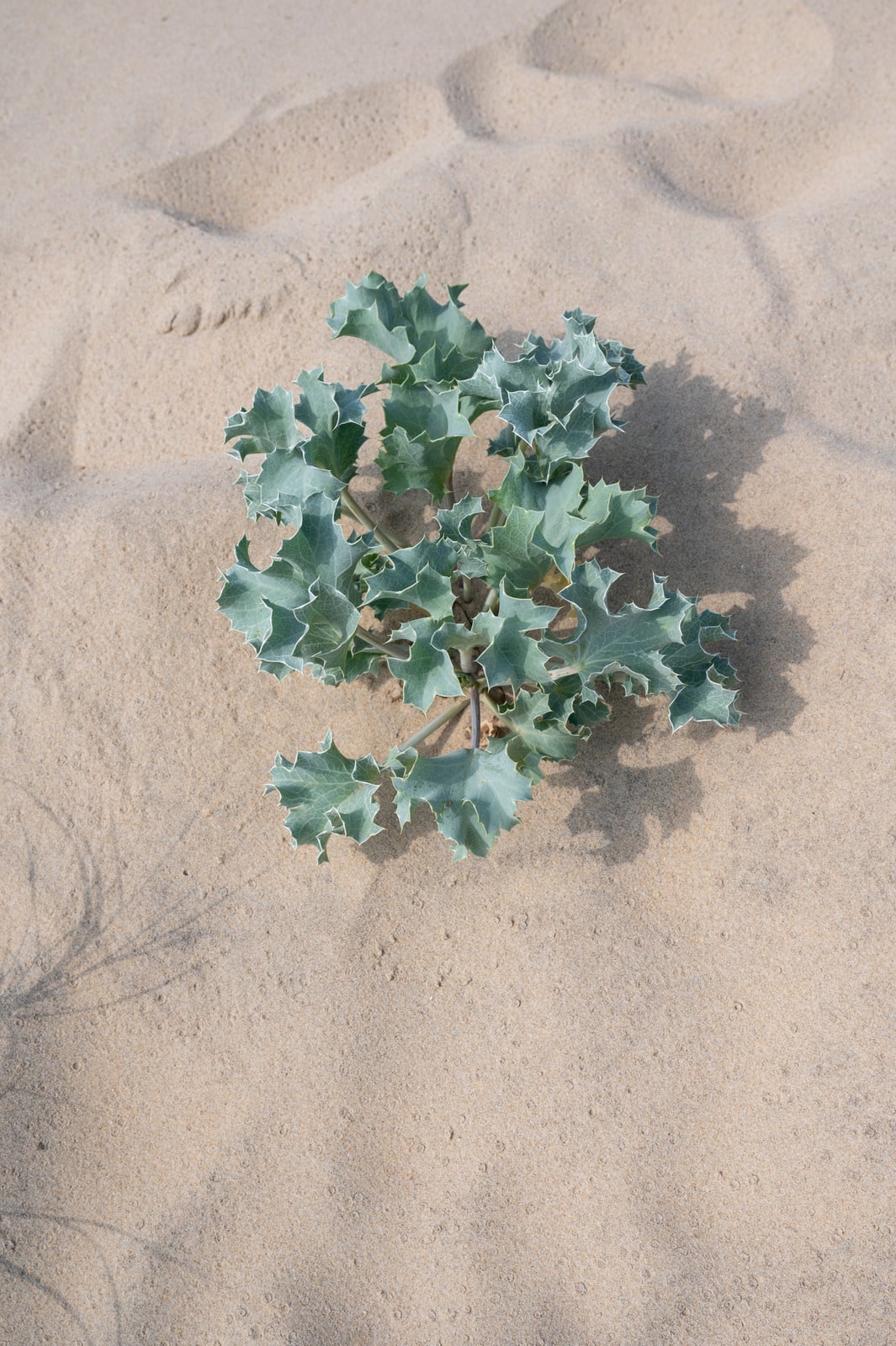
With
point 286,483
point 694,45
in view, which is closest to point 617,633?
point 286,483

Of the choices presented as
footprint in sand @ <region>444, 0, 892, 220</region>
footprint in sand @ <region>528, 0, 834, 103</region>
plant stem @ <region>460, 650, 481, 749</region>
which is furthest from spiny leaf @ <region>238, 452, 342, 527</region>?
footprint in sand @ <region>528, 0, 834, 103</region>

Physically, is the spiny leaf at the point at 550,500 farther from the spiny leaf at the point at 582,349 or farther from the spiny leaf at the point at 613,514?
the spiny leaf at the point at 582,349

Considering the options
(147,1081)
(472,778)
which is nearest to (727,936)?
(472,778)

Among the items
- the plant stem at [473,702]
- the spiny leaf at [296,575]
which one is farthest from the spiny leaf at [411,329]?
the plant stem at [473,702]

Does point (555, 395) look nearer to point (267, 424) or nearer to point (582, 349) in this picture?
point (582, 349)

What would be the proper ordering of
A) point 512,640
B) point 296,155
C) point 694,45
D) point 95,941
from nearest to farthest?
point 512,640 < point 95,941 < point 296,155 < point 694,45

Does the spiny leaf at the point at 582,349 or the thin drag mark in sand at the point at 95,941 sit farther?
the thin drag mark in sand at the point at 95,941
